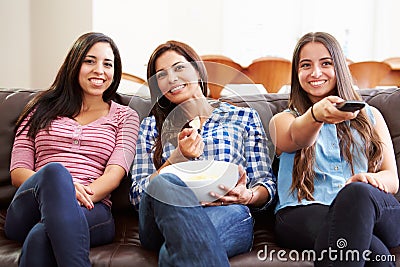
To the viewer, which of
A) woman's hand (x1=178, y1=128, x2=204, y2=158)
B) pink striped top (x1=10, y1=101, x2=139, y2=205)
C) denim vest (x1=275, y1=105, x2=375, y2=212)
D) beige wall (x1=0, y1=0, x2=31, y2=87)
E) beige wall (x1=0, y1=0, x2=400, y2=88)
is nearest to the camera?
woman's hand (x1=178, y1=128, x2=204, y2=158)

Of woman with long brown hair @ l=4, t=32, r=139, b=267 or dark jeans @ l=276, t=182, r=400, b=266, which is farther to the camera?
woman with long brown hair @ l=4, t=32, r=139, b=267

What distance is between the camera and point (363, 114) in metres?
1.66

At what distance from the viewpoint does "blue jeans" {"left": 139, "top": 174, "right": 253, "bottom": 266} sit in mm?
1295

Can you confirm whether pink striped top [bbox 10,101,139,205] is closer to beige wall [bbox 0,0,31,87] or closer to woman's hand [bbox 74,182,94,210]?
woman's hand [bbox 74,182,94,210]

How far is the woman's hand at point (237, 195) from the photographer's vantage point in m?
1.53

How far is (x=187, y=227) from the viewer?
1323 mm

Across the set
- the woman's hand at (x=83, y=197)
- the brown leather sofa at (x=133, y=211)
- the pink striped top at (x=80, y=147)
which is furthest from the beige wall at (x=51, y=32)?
the woman's hand at (x=83, y=197)

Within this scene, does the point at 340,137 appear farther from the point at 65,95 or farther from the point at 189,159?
the point at 65,95

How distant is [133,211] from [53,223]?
543 mm

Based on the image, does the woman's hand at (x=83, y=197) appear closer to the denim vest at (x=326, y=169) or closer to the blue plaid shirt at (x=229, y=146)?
the blue plaid shirt at (x=229, y=146)

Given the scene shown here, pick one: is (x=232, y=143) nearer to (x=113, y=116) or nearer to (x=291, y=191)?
(x=291, y=191)

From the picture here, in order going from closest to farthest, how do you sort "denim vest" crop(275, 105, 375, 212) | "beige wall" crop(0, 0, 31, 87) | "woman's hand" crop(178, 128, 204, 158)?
"woman's hand" crop(178, 128, 204, 158)
"denim vest" crop(275, 105, 375, 212)
"beige wall" crop(0, 0, 31, 87)

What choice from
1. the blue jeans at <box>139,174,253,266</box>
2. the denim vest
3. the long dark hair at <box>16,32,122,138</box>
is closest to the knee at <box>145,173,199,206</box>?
the blue jeans at <box>139,174,253,266</box>

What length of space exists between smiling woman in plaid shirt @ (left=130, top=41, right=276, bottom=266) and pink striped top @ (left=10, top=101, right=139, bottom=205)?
0.07 metres
